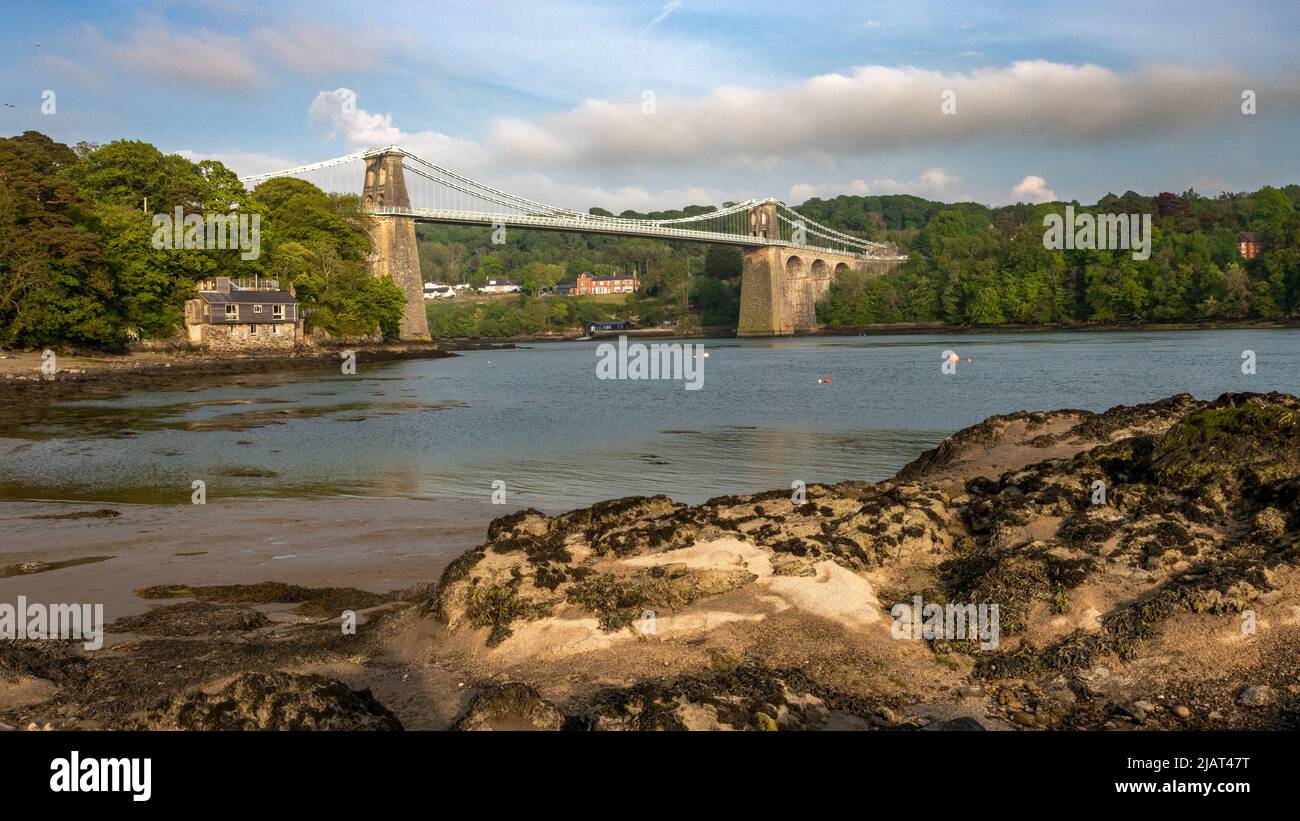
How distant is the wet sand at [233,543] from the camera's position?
9656 mm

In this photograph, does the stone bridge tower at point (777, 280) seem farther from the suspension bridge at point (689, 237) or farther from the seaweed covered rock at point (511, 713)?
the seaweed covered rock at point (511, 713)

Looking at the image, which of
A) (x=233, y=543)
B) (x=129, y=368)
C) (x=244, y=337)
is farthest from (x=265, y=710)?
(x=244, y=337)

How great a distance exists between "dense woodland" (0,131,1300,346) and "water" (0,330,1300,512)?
1066 cm

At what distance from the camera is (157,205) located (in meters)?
60.2

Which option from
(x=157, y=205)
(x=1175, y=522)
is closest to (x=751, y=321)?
(x=157, y=205)

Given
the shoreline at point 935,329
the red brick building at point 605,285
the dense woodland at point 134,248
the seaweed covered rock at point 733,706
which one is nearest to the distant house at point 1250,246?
the shoreline at point 935,329

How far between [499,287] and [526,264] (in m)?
19.5

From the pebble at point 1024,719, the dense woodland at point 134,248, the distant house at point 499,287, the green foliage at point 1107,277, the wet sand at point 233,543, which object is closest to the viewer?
the pebble at point 1024,719

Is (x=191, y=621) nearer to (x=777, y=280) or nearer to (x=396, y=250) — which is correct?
(x=396, y=250)

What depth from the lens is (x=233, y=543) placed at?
11703 millimetres

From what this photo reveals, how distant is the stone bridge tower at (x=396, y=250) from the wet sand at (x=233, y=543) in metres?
69.9

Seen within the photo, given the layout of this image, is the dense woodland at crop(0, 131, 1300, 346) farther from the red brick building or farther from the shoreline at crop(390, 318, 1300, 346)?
the red brick building
